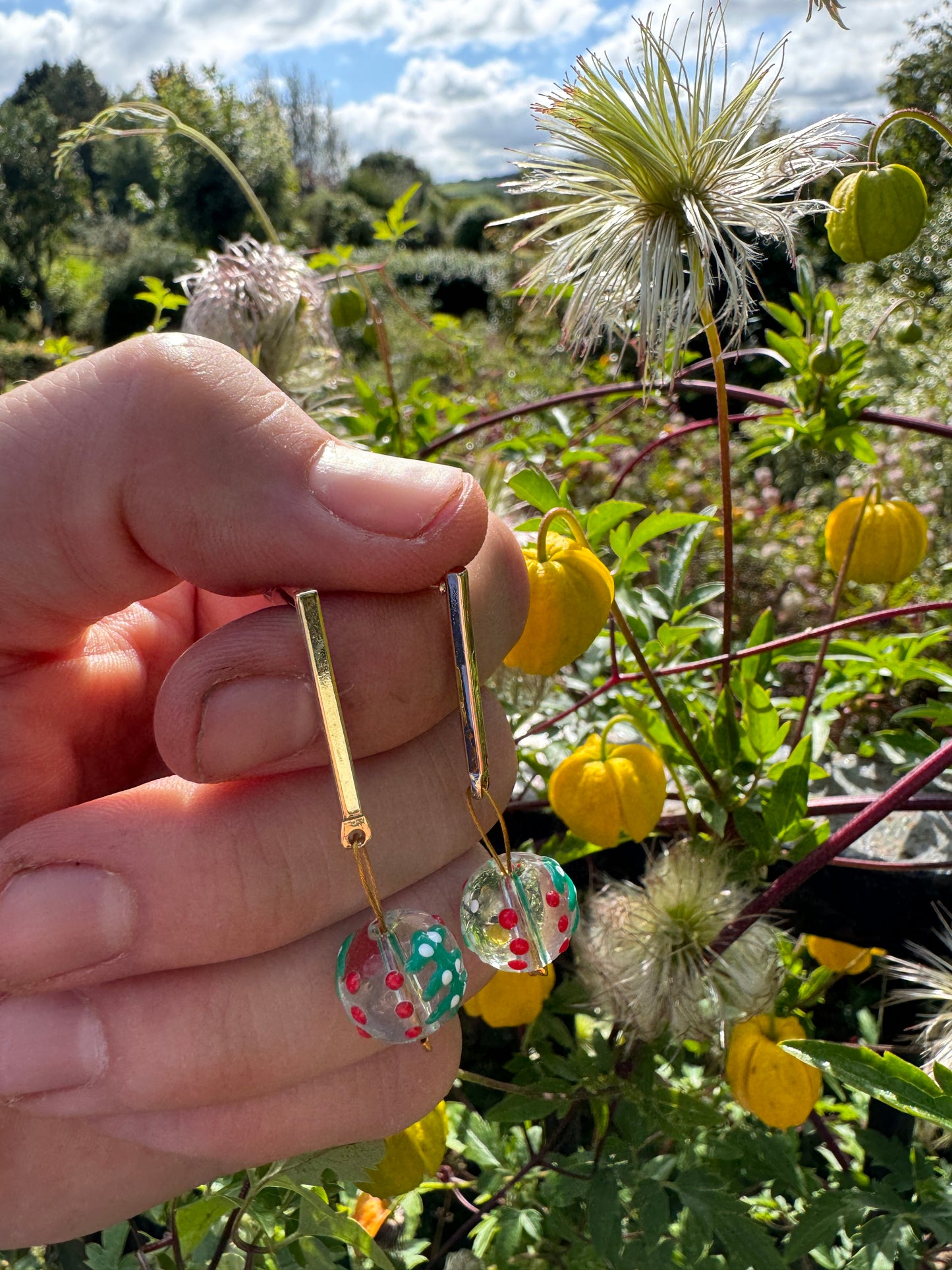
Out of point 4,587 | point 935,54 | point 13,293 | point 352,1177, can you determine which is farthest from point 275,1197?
point 13,293

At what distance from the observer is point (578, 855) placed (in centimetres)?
86

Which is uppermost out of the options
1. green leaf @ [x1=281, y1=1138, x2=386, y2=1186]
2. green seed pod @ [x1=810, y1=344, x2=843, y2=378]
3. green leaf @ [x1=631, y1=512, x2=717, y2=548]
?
green seed pod @ [x1=810, y1=344, x2=843, y2=378]

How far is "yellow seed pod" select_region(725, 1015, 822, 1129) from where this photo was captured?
73 centimetres

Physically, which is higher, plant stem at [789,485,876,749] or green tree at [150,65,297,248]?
green tree at [150,65,297,248]

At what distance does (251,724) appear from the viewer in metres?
0.46

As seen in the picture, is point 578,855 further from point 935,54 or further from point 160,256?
point 160,256

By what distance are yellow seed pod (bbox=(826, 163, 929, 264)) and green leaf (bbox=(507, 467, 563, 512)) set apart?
0.90 feet

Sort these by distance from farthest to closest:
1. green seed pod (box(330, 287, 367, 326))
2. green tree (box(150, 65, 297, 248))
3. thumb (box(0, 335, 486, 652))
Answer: green tree (box(150, 65, 297, 248)) → green seed pod (box(330, 287, 367, 326)) → thumb (box(0, 335, 486, 652))

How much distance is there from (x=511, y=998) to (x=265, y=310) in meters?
1.07

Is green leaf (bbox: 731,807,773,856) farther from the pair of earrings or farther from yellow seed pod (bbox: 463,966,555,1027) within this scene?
the pair of earrings

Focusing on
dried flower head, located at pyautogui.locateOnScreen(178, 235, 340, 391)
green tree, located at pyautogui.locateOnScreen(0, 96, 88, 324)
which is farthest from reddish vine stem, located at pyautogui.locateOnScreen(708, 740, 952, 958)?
green tree, located at pyautogui.locateOnScreen(0, 96, 88, 324)

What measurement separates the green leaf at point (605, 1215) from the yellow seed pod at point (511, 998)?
0.14 m

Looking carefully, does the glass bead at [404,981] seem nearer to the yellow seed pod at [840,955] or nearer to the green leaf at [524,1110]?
the green leaf at [524,1110]

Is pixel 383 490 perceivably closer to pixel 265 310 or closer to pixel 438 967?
pixel 438 967
